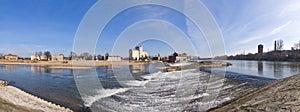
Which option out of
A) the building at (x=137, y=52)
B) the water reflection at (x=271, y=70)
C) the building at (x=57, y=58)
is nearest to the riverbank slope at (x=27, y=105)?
the building at (x=137, y=52)

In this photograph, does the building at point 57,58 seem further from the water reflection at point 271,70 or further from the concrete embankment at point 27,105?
the concrete embankment at point 27,105

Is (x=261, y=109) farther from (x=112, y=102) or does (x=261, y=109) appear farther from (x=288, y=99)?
(x=112, y=102)

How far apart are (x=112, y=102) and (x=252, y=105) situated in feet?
27.3

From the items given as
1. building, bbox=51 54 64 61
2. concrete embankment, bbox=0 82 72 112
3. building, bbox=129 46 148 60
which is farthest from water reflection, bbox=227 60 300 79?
building, bbox=51 54 64 61

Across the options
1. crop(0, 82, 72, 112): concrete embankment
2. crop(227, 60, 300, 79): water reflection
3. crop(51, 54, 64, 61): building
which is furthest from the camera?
crop(51, 54, 64, 61): building

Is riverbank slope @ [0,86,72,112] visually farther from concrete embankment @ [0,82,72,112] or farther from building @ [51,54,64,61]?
building @ [51,54,64,61]

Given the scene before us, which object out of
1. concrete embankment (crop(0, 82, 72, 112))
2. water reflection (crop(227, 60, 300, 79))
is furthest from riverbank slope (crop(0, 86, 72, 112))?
water reflection (crop(227, 60, 300, 79))

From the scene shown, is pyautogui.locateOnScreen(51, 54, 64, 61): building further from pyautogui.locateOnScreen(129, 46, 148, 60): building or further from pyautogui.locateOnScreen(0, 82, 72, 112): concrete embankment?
pyautogui.locateOnScreen(0, 82, 72, 112): concrete embankment

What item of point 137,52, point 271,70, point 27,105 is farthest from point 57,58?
point 27,105

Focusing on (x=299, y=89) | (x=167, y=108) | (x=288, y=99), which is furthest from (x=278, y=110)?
(x=167, y=108)

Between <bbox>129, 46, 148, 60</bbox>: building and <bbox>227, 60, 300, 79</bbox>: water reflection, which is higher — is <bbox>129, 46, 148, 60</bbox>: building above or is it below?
above

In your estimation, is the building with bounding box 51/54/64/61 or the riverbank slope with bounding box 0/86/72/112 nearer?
the riverbank slope with bounding box 0/86/72/112

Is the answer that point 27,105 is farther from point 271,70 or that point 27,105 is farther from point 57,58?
point 57,58

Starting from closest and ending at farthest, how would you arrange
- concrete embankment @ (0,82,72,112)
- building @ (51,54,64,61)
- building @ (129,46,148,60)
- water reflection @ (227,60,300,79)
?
1. concrete embankment @ (0,82,72,112)
2. water reflection @ (227,60,300,79)
3. building @ (129,46,148,60)
4. building @ (51,54,64,61)
